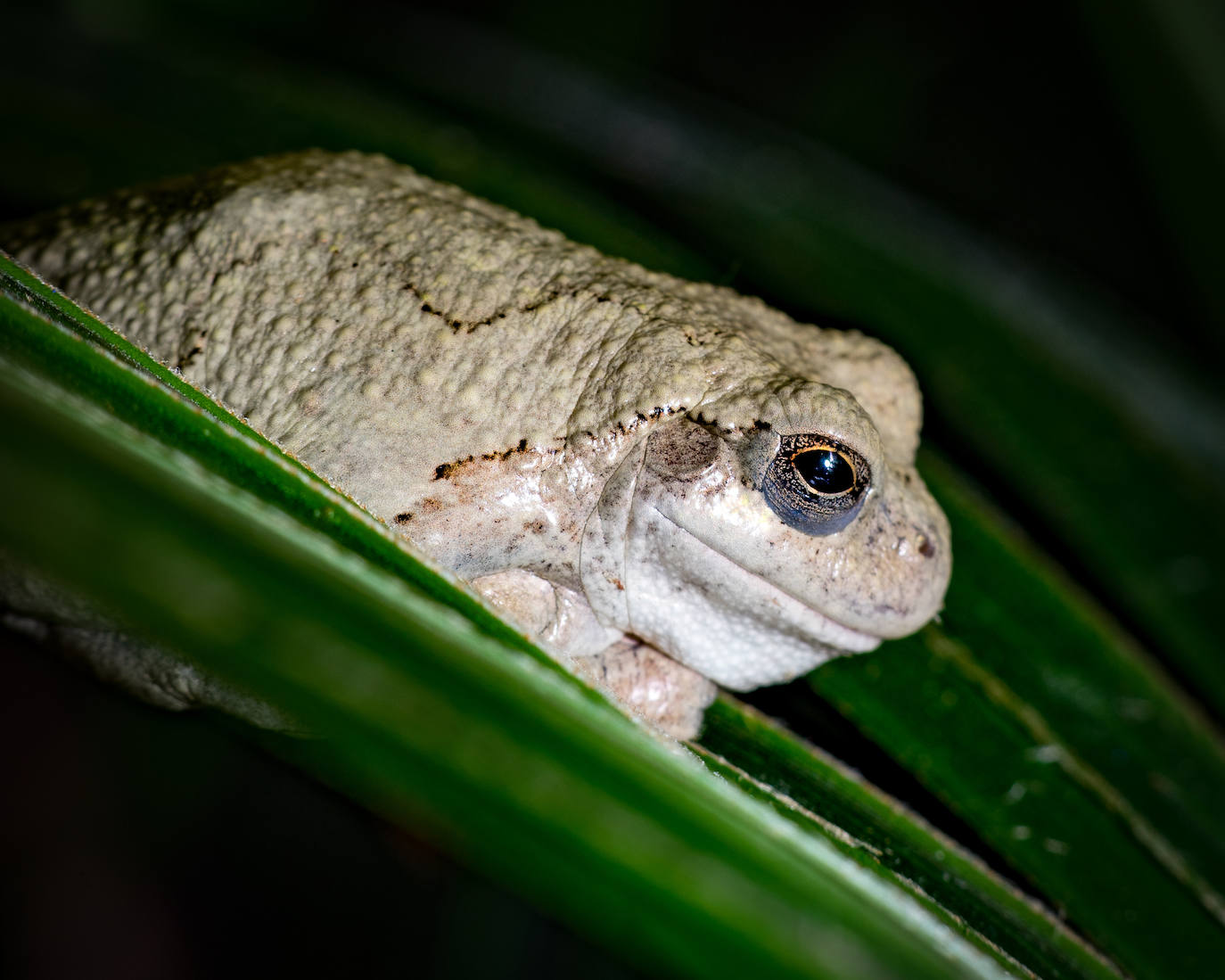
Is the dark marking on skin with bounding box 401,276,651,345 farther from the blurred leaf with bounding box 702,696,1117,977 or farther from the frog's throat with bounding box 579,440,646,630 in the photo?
the blurred leaf with bounding box 702,696,1117,977

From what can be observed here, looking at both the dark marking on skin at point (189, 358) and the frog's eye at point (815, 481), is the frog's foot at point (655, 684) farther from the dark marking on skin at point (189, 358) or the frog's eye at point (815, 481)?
the dark marking on skin at point (189, 358)

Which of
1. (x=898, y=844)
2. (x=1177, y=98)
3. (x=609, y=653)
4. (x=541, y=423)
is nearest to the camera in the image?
(x=898, y=844)

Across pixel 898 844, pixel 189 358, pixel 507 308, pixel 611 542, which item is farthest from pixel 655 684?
pixel 189 358

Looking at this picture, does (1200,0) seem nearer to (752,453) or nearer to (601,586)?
(752,453)

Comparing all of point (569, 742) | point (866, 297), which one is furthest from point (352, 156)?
point (569, 742)

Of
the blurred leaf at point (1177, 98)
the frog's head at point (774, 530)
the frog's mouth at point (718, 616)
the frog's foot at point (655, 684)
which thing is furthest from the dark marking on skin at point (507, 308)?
the blurred leaf at point (1177, 98)

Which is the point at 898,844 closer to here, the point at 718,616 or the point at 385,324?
the point at 718,616

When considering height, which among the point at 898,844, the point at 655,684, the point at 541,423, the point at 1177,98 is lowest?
the point at 898,844
